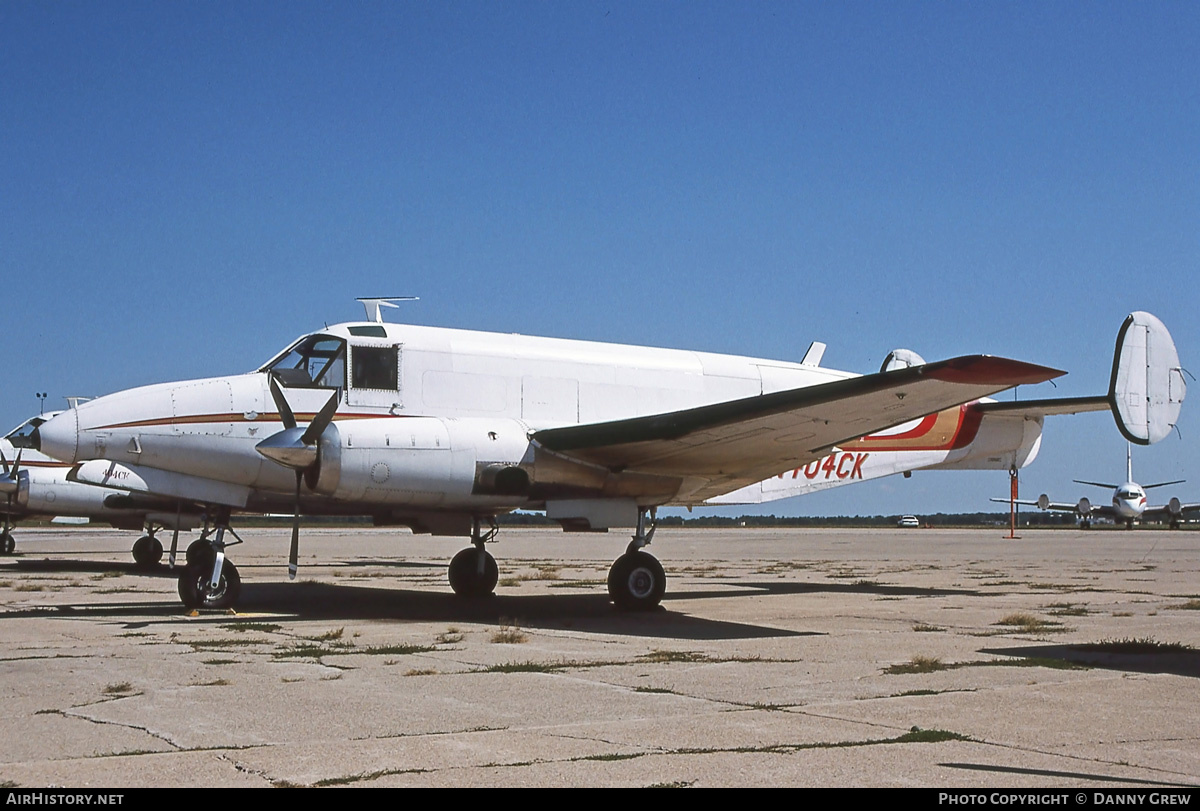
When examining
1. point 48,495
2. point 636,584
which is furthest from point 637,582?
point 48,495

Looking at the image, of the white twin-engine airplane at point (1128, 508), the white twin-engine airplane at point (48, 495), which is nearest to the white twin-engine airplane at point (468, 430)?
the white twin-engine airplane at point (48, 495)

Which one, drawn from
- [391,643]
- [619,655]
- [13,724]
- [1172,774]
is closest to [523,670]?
[619,655]

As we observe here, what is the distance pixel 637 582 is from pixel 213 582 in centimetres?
570

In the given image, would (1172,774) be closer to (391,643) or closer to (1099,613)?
(391,643)

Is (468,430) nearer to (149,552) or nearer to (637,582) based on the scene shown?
(637,582)

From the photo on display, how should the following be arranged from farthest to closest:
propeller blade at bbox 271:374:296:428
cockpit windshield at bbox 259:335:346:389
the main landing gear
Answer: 1. the main landing gear
2. cockpit windshield at bbox 259:335:346:389
3. propeller blade at bbox 271:374:296:428

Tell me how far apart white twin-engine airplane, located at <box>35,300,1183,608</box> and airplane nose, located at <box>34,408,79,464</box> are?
26mm

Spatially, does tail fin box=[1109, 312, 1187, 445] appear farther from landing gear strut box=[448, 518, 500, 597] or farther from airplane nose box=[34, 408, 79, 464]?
airplane nose box=[34, 408, 79, 464]

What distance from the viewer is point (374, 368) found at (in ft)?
49.3

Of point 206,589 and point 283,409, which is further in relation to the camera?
point 206,589

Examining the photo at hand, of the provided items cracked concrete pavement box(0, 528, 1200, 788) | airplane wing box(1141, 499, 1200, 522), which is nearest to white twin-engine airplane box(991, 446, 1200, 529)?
airplane wing box(1141, 499, 1200, 522)

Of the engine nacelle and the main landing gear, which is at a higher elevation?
the engine nacelle

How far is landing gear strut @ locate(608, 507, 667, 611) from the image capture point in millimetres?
15898
